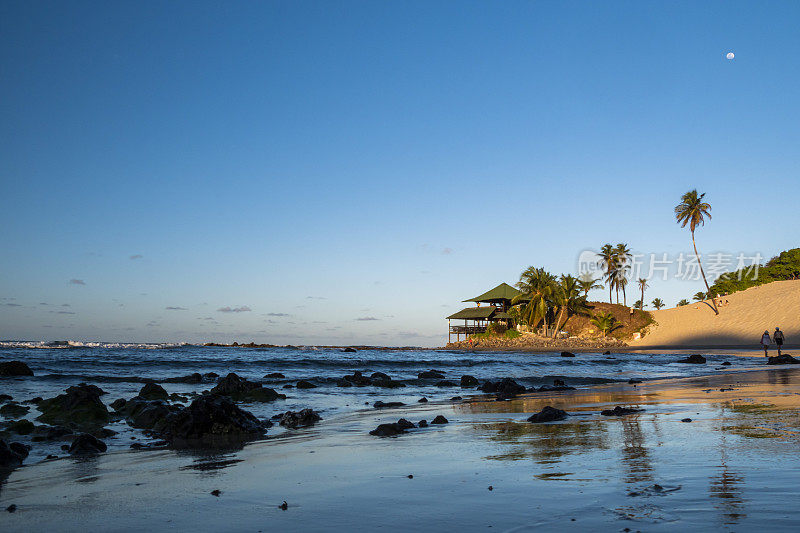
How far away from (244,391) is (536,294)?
59111mm

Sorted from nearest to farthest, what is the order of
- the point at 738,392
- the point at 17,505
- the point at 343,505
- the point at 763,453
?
1. the point at 343,505
2. the point at 17,505
3. the point at 763,453
4. the point at 738,392

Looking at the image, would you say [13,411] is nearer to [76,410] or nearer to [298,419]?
[76,410]

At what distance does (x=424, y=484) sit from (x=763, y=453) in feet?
10.0

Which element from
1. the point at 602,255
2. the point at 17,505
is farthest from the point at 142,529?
the point at 602,255

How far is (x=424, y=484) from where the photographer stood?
4.19m

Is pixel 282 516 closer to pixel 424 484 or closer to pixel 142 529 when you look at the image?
pixel 142 529

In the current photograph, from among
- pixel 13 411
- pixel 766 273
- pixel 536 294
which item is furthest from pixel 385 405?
pixel 766 273

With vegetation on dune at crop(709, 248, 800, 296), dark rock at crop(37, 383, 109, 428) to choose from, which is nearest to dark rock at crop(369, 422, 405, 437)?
dark rock at crop(37, 383, 109, 428)

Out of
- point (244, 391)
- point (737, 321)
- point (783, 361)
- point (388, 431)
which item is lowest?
point (783, 361)

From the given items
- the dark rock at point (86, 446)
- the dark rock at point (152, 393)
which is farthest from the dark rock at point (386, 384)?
the dark rock at point (86, 446)

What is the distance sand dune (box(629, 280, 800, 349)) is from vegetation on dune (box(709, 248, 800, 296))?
14.2 metres

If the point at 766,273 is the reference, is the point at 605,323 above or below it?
below

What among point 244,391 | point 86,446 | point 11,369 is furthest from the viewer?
point 11,369

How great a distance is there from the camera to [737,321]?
63.7m
